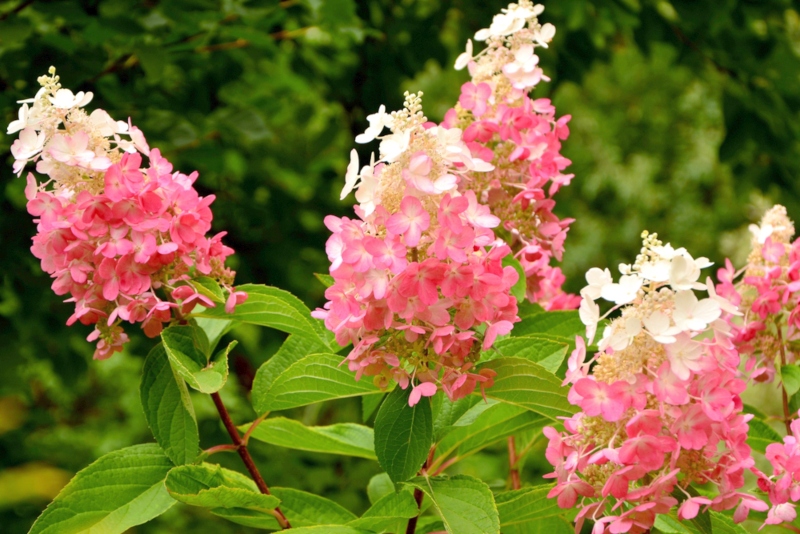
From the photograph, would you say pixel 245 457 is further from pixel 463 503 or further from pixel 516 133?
pixel 516 133

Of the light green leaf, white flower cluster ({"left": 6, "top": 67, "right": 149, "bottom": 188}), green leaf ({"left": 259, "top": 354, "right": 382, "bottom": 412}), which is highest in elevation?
white flower cluster ({"left": 6, "top": 67, "right": 149, "bottom": 188})

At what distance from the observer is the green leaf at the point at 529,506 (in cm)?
98

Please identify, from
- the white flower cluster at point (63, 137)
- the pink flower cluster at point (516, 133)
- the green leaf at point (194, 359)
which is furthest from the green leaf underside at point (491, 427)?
the white flower cluster at point (63, 137)

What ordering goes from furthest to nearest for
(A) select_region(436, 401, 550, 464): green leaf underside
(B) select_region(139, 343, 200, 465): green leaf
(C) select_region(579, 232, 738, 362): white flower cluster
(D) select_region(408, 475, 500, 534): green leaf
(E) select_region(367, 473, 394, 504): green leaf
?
(E) select_region(367, 473, 394, 504): green leaf < (A) select_region(436, 401, 550, 464): green leaf underside < (B) select_region(139, 343, 200, 465): green leaf < (D) select_region(408, 475, 500, 534): green leaf < (C) select_region(579, 232, 738, 362): white flower cluster

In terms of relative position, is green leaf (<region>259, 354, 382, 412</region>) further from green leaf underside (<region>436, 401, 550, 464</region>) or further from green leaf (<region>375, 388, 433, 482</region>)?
green leaf underside (<region>436, 401, 550, 464</region>)

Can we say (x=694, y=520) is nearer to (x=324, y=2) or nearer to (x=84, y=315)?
(x=84, y=315)

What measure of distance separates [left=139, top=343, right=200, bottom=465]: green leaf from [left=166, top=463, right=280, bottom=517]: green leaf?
0.10 ft

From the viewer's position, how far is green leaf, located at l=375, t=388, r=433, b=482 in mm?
933

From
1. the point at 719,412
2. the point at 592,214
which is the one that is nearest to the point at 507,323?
the point at 719,412

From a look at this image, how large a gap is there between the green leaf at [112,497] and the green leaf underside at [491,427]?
37cm

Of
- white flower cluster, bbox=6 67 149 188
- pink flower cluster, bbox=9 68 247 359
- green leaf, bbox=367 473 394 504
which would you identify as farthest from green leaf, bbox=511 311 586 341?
white flower cluster, bbox=6 67 149 188

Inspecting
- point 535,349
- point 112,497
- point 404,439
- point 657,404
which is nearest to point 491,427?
point 535,349

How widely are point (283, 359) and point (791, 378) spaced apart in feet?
2.25

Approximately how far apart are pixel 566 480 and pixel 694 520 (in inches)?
5.4
